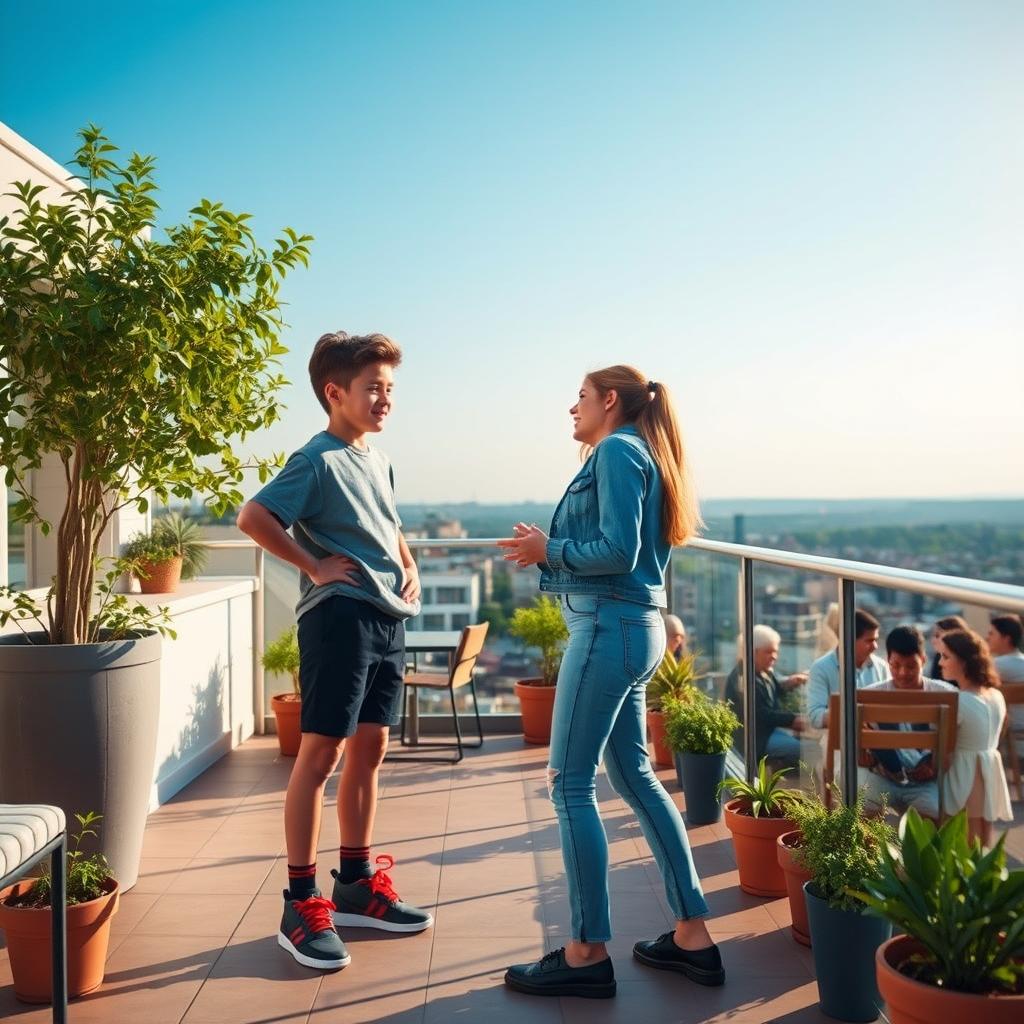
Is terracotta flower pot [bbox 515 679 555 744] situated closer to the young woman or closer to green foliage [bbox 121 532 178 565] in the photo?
green foliage [bbox 121 532 178 565]

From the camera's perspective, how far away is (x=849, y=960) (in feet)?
8.01

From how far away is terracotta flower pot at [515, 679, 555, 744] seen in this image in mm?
5770

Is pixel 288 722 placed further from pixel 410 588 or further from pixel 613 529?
pixel 613 529

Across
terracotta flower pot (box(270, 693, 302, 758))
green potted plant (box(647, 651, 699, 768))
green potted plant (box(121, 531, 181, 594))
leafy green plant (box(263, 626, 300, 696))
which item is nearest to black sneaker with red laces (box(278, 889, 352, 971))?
green potted plant (box(647, 651, 699, 768))

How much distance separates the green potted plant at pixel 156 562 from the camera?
521 cm

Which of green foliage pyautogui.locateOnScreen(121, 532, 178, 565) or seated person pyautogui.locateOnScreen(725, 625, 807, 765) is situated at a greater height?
green foliage pyautogui.locateOnScreen(121, 532, 178, 565)

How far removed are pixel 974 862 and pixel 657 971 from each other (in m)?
1.13

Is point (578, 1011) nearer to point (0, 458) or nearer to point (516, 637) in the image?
point (0, 458)

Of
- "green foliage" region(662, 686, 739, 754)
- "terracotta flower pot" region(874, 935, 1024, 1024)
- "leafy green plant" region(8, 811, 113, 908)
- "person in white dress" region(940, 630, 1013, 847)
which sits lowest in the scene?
"leafy green plant" region(8, 811, 113, 908)

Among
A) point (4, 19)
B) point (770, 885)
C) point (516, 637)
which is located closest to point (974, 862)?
point (770, 885)

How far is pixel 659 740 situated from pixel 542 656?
1.26 metres

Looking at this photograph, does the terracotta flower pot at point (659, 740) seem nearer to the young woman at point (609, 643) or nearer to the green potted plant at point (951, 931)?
the young woman at point (609, 643)

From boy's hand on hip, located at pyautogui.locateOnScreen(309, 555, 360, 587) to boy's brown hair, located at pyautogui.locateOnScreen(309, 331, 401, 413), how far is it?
18.6 inches

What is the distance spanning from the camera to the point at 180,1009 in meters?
2.56
